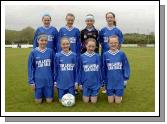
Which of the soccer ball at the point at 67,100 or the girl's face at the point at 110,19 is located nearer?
the soccer ball at the point at 67,100

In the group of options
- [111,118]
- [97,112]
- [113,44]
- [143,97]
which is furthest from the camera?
[143,97]

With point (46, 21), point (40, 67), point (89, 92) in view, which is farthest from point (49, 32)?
point (89, 92)

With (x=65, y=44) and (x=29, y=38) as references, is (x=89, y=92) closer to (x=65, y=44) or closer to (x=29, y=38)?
(x=65, y=44)

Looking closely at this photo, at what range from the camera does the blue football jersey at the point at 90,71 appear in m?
7.75

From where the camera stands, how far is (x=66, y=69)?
25.4 ft

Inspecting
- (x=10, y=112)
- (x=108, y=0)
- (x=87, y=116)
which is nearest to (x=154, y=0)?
(x=108, y=0)

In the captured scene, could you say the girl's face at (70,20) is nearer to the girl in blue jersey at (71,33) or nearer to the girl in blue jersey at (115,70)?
the girl in blue jersey at (71,33)

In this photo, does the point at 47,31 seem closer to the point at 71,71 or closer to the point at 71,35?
the point at 71,35

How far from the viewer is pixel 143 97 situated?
28.1ft

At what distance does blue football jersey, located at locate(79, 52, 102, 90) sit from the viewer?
25.4ft

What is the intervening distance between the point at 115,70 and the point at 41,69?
6.05ft

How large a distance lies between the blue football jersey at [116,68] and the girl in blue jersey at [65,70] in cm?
82

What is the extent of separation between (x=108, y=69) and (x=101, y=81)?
0.37 meters

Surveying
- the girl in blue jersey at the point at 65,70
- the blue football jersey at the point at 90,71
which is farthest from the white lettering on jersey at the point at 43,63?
the blue football jersey at the point at 90,71
